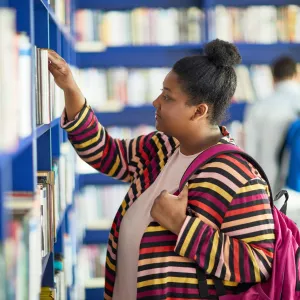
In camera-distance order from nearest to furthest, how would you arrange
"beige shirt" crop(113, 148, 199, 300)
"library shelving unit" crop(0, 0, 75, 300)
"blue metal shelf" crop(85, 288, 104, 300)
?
"library shelving unit" crop(0, 0, 75, 300) < "beige shirt" crop(113, 148, 199, 300) < "blue metal shelf" crop(85, 288, 104, 300)

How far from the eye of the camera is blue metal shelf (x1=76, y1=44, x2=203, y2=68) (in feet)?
14.6

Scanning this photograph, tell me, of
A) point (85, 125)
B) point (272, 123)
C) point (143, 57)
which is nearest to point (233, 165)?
point (85, 125)

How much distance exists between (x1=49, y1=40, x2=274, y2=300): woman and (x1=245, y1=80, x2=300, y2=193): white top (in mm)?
1499

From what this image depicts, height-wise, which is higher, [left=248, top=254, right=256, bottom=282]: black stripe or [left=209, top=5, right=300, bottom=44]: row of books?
[left=209, top=5, right=300, bottom=44]: row of books

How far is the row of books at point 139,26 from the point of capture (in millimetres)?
4230

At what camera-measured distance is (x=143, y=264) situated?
1.87m

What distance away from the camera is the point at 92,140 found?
7.34 ft

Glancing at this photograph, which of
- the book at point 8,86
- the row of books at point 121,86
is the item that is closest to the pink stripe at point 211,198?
the book at point 8,86

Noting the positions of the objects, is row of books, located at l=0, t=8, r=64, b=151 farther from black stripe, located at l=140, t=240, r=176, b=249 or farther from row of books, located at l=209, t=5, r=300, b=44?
row of books, located at l=209, t=5, r=300, b=44

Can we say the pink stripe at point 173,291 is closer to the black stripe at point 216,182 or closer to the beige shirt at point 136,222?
the beige shirt at point 136,222

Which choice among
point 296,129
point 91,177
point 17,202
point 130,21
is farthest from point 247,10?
point 17,202

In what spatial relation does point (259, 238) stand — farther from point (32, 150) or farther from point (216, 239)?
point (32, 150)

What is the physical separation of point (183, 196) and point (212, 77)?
42 centimetres

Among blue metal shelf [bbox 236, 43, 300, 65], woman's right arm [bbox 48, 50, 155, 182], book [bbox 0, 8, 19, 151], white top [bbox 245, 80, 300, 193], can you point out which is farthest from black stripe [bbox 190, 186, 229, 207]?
→ blue metal shelf [bbox 236, 43, 300, 65]
